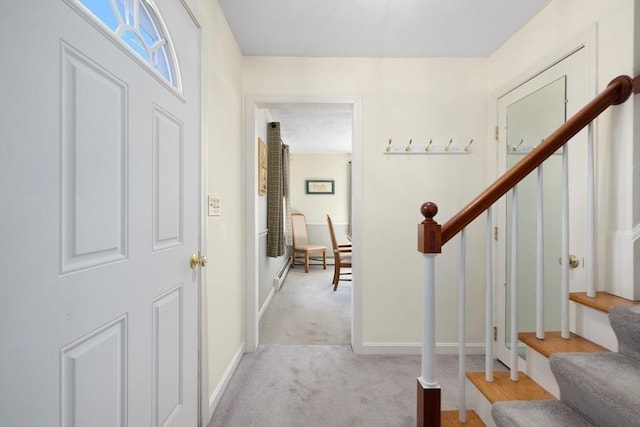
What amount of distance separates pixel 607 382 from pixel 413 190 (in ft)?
5.40

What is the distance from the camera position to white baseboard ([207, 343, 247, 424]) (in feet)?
5.23

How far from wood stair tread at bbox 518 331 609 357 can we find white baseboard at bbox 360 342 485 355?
1205 mm

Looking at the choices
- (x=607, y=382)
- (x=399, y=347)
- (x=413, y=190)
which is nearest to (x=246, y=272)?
(x=399, y=347)

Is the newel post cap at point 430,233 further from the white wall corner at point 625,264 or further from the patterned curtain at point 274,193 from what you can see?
the patterned curtain at point 274,193

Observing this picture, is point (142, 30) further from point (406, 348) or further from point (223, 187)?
point (406, 348)

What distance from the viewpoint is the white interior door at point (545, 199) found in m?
1.50

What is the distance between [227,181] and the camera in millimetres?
1908

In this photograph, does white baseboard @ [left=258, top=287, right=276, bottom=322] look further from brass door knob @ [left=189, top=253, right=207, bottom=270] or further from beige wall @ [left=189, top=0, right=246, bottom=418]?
brass door knob @ [left=189, top=253, right=207, bottom=270]

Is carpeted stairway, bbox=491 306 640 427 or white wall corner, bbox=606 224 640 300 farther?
white wall corner, bbox=606 224 640 300

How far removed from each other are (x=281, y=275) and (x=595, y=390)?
4.18 metres

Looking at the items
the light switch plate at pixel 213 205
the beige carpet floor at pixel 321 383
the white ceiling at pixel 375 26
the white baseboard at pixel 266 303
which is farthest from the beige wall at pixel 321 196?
the light switch plate at pixel 213 205

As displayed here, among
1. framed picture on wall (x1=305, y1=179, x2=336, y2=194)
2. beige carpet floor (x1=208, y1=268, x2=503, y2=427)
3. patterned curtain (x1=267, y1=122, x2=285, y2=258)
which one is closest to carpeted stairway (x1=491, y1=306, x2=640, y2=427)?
beige carpet floor (x1=208, y1=268, x2=503, y2=427)

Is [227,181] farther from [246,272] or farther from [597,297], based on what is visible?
[597,297]

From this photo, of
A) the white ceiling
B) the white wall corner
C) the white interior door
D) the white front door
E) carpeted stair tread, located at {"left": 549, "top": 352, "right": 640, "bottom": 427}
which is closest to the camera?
the white front door
